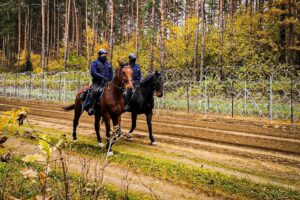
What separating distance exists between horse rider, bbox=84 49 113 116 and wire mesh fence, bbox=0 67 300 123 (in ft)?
27.6

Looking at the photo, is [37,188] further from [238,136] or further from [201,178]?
[238,136]

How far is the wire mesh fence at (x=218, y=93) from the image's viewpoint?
1434 cm

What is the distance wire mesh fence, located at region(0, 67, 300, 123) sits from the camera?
14.3 m

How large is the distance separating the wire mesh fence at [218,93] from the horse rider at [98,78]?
27.6 ft

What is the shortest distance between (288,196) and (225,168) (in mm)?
1776

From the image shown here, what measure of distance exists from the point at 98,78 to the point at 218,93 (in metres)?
11.0

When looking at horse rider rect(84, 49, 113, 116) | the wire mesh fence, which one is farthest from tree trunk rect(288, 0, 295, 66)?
horse rider rect(84, 49, 113, 116)

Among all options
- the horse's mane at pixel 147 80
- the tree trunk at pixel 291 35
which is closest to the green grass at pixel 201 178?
the horse's mane at pixel 147 80

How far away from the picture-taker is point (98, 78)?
8.53 m

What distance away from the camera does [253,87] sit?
1576 centimetres

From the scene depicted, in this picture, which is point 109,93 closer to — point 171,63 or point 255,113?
point 255,113

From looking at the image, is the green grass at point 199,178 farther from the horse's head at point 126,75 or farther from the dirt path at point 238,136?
the dirt path at point 238,136

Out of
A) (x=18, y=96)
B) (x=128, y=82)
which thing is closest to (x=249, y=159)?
(x=128, y=82)

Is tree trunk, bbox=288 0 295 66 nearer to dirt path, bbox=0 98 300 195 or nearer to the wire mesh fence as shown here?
the wire mesh fence
